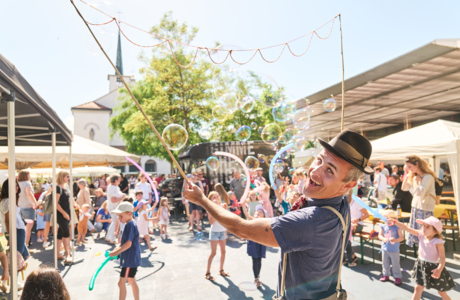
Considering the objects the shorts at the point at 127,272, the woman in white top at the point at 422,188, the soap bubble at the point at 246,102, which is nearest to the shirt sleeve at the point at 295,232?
the shorts at the point at 127,272

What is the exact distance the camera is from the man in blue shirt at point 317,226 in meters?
1.36

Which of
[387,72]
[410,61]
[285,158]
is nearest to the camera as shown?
[410,61]

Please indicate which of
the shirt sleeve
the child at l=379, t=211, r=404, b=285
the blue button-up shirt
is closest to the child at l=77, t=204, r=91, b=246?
the child at l=379, t=211, r=404, b=285

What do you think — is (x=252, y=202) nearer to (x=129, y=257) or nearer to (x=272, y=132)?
(x=272, y=132)

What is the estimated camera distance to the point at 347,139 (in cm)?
151

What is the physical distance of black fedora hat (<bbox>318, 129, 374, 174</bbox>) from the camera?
58.4 inches

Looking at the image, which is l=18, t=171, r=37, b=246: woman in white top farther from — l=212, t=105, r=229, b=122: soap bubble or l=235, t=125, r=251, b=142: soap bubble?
l=235, t=125, r=251, b=142: soap bubble

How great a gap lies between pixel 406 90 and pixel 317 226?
17.8 meters

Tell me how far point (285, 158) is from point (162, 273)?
9560mm

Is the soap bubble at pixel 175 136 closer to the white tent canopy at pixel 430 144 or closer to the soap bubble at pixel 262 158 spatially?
the white tent canopy at pixel 430 144

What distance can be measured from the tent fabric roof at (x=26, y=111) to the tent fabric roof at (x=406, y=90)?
36.1 ft

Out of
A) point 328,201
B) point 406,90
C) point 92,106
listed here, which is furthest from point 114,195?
point 92,106

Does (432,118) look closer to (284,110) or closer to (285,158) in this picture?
(285,158)

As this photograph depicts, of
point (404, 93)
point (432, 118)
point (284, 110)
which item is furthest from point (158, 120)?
point (432, 118)
